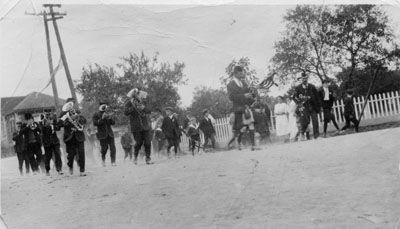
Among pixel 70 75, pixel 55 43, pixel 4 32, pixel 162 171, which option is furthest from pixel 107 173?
pixel 4 32

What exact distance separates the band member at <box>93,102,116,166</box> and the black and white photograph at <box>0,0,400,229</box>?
0.07 feet

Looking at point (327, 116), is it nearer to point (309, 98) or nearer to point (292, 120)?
point (309, 98)

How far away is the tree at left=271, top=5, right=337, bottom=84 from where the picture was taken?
6.19 metres

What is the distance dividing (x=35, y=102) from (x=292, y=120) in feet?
14.5

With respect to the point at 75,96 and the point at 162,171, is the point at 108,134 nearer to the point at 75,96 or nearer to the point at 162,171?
the point at 75,96

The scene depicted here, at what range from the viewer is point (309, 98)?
23.0 ft

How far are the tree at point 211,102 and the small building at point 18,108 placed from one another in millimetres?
1838

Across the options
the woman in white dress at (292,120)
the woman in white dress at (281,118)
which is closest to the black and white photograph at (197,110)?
the woman in white dress at (292,120)

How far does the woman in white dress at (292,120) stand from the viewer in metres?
7.48

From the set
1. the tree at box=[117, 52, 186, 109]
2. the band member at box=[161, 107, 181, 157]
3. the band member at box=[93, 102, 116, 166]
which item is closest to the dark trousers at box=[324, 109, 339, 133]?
the band member at box=[161, 107, 181, 157]

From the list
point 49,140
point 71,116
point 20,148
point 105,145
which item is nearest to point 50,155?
point 49,140

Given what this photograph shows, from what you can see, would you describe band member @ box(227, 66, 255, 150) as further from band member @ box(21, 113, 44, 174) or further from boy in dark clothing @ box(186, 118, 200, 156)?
band member @ box(21, 113, 44, 174)

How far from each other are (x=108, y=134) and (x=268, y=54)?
8.61 ft

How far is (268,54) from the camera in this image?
5.93 meters
